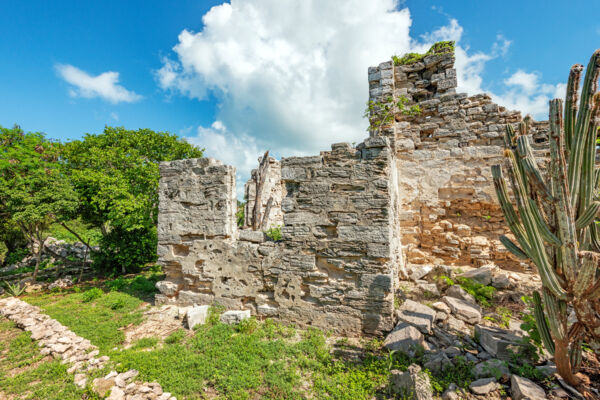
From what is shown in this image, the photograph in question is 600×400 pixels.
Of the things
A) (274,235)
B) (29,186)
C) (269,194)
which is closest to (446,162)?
(274,235)

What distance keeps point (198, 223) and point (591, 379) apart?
19.2ft

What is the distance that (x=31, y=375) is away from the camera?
3301mm

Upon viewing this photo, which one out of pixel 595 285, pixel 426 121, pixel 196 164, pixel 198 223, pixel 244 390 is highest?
pixel 426 121

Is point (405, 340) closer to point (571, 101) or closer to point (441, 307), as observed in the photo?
point (441, 307)

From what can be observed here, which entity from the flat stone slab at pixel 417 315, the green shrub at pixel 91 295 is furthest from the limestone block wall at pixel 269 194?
the flat stone slab at pixel 417 315

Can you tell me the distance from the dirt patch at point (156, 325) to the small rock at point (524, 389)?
472 centimetres

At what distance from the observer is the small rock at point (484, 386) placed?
258 centimetres

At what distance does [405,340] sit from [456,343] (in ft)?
2.30

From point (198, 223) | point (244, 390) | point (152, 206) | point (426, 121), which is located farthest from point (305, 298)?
point (152, 206)

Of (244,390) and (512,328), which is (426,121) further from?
(244,390)

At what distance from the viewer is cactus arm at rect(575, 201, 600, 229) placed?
229 cm

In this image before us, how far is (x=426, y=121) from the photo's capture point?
20.7ft

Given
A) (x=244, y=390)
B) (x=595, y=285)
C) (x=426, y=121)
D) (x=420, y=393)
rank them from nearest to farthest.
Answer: (x=595, y=285), (x=420, y=393), (x=244, y=390), (x=426, y=121)

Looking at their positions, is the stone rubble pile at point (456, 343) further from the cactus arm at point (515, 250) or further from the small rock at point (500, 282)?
the cactus arm at point (515, 250)
